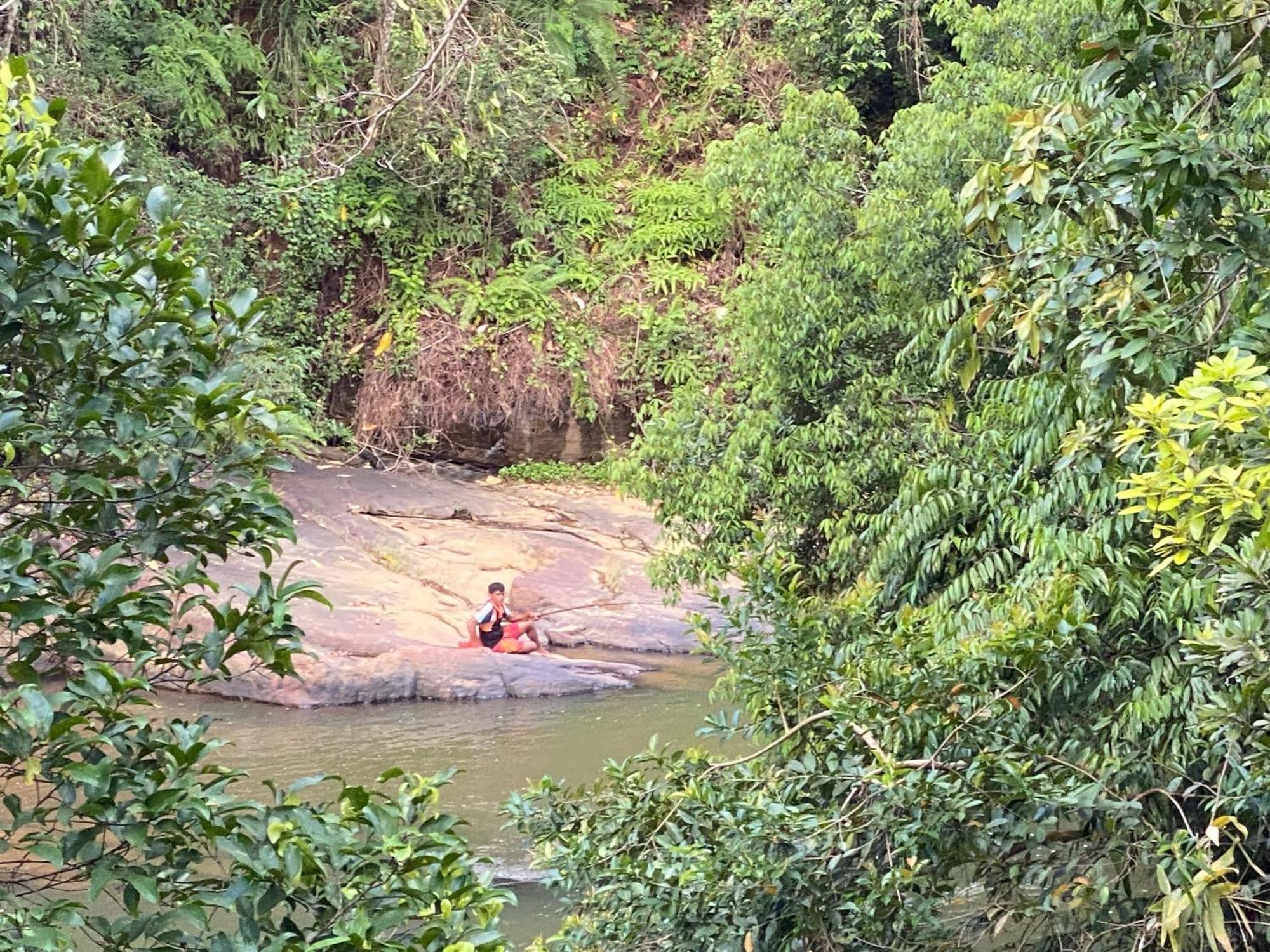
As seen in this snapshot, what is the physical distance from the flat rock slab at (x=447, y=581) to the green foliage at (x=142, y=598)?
7815mm

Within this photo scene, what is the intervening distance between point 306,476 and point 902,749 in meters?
11.8

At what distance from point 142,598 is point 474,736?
8330 mm

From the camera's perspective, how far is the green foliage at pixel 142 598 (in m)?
1.89

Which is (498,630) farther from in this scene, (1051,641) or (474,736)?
(1051,641)

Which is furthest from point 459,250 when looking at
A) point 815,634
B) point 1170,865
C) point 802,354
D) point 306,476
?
point 1170,865

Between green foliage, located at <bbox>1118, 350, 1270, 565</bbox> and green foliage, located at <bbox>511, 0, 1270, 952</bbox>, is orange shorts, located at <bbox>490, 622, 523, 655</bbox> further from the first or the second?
green foliage, located at <bbox>1118, 350, 1270, 565</bbox>

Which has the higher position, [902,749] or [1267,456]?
[1267,456]

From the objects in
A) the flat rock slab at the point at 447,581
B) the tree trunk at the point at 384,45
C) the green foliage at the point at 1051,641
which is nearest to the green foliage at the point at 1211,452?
the green foliage at the point at 1051,641

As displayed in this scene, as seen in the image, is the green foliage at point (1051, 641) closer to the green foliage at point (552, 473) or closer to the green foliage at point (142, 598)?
the green foliage at point (142, 598)

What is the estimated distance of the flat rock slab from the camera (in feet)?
36.2

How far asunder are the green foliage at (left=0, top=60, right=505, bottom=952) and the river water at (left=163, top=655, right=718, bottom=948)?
19.5 feet

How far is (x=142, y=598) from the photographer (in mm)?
2012

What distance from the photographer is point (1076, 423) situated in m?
3.46

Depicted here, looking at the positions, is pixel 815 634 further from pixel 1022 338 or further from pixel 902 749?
pixel 1022 338
